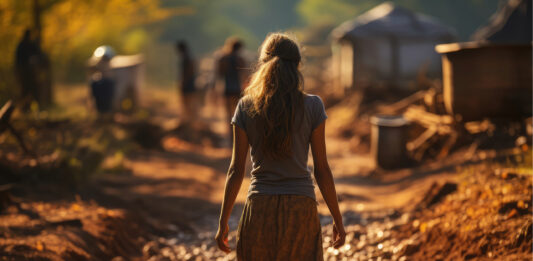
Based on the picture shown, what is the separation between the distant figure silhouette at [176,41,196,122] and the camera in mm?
12906

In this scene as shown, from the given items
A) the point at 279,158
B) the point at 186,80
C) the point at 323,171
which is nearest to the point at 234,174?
the point at 279,158

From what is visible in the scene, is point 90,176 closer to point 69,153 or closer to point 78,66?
point 69,153

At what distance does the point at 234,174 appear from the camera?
9.88 ft

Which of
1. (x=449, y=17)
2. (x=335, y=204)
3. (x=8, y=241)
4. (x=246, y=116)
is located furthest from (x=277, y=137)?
(x=449, y=17)

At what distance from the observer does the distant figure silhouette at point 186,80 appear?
12906 millimetres

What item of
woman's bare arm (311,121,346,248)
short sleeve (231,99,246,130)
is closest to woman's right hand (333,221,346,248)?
woman's bare arm (311,121,346,248)

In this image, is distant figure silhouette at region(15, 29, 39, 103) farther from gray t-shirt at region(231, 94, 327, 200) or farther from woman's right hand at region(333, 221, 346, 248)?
woman's right hand at region(333, 221, 346, 248)

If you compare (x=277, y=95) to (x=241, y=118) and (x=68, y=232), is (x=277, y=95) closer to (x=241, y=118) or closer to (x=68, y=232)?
(x=241, y=118)

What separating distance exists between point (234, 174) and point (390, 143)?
277 inches

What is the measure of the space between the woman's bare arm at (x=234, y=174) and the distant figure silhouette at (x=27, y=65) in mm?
9729

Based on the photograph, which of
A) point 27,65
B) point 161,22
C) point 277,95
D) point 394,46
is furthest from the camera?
point 161,22

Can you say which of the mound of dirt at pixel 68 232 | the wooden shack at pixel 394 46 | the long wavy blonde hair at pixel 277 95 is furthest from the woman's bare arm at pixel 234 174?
the wooden shack at pixel 394 46

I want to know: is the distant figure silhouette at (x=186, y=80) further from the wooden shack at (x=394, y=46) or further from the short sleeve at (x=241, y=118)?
the short sleeve at (x=241, y=118)

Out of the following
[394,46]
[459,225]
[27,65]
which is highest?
[394,46]
